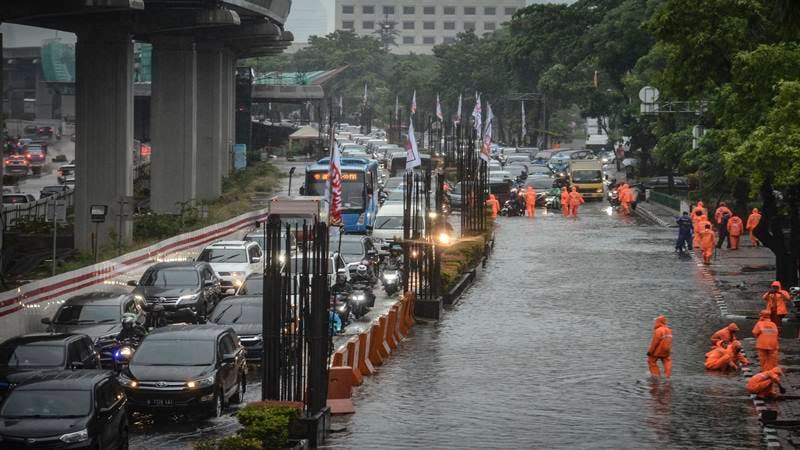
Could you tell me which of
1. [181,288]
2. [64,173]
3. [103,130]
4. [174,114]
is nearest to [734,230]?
[103,130]

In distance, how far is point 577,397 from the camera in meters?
27.1

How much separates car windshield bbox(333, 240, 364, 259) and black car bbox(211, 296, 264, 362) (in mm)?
13139

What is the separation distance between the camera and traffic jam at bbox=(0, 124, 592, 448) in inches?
811

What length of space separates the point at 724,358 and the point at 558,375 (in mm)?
3119

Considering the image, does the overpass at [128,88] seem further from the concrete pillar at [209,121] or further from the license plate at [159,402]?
the license plate at [159,402]

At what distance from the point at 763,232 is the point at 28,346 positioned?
24415mm

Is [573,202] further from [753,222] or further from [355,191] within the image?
[753,222]

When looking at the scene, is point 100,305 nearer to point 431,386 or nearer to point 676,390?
point 431,386

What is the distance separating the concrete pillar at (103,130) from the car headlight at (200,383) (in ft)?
99.1

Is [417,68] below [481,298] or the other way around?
the other way around

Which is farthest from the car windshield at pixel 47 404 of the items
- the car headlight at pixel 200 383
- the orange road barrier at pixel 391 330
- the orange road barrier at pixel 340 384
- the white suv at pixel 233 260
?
the white suv at pixel 233 260

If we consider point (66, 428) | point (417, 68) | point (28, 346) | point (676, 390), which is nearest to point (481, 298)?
point (676, 390)

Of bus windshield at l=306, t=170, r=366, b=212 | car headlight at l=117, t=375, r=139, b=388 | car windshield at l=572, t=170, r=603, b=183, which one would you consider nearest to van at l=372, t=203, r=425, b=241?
bus windshield at l=306, t=170, r=366, b=212

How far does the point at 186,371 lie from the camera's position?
24.6 metres
